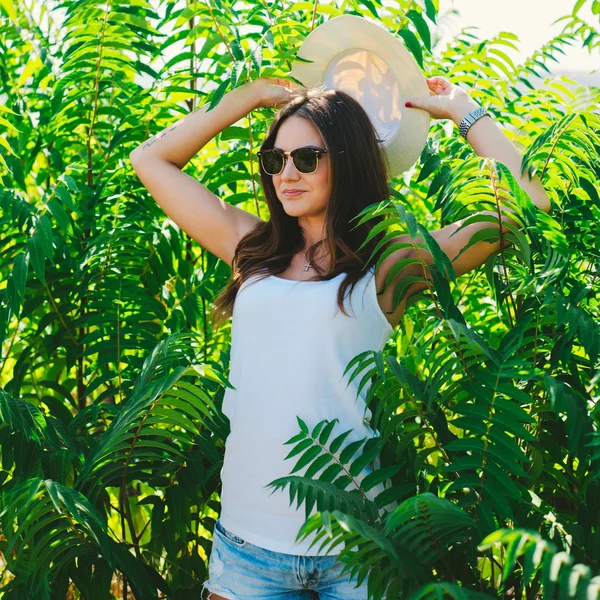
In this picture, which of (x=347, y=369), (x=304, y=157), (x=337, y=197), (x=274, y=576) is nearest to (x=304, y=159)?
(x=304, y=157)

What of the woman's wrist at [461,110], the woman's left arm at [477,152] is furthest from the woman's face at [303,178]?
the woman's wrist at [461,110]

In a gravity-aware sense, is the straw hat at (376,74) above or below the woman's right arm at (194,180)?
above

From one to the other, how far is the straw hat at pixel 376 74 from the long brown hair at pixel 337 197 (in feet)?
0.29

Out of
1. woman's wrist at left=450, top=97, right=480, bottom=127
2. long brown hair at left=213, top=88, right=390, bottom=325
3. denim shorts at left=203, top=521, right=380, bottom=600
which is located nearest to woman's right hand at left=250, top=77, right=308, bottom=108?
long brown hair at left=213, top=88, right=390, bottom=325

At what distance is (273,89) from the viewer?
2.31 m

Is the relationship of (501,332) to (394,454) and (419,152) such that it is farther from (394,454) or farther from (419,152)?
(394,454)

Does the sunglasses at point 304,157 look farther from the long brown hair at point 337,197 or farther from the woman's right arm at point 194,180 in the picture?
the woman's right arm at point 194,180

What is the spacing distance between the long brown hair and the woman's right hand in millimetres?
148

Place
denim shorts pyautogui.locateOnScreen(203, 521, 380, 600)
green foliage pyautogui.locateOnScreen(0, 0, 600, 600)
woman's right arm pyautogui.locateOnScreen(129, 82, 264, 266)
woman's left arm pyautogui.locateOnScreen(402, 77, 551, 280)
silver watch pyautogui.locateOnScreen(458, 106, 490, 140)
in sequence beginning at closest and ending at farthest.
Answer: green foliage pyautogui.locateOnScreen(0, 0, 600, 600)
denim shorts pyautogui.locateOnScreen(203, 521, 380, 600)
woman's left arm pyautogui.locateOnScreen(402, 77, 551, 280)
silver watch pyautogui.locateOnScreen(458, 106, 490, 140)
woman's right arm pyautogui.locateOnScreen(129, 82, 264, 266)

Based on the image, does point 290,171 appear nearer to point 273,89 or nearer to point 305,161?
point 305,161

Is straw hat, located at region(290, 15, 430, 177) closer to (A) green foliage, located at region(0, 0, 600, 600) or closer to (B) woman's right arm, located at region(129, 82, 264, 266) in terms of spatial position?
(A) green foliage, located at region(0, 0, 600, 600)

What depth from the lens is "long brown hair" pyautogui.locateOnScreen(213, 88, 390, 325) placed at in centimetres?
202

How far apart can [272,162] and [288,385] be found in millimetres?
575

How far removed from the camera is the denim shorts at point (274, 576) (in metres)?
1.84
